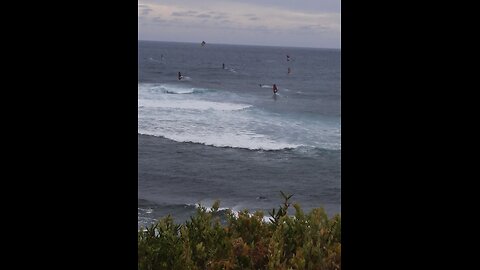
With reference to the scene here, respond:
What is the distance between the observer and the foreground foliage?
3.01 metres

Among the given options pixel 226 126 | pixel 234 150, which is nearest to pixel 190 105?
pixel 226 126

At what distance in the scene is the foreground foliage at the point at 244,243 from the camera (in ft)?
9.89

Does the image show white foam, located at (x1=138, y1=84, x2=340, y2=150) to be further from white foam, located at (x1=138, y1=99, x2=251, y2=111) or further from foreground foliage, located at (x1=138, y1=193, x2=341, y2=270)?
foreground foliage, located at (x1=138, y1=193, x2=341, y2=270)

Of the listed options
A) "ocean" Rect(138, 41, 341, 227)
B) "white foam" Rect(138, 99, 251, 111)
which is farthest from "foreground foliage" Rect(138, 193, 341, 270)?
"white foam" Rect(138, 99, 251, 111)

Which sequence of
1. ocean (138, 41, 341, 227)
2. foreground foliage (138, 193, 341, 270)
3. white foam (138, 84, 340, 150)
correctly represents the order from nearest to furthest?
foreground foliage (138, 193, 341, 270) → ocean (138, 41, 341, 227) → white foam (138, 84, 340, 150)

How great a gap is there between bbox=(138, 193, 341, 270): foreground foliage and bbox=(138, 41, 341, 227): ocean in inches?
369

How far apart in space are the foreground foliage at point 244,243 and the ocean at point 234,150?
9365 millimetres

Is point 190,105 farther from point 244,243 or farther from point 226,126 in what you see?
point 244,243

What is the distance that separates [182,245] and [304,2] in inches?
1956

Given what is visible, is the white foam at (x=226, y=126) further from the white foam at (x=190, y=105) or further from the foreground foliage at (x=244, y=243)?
the foreground foliage at (x=244, y=243)

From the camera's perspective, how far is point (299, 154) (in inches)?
868

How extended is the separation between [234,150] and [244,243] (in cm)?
1960
